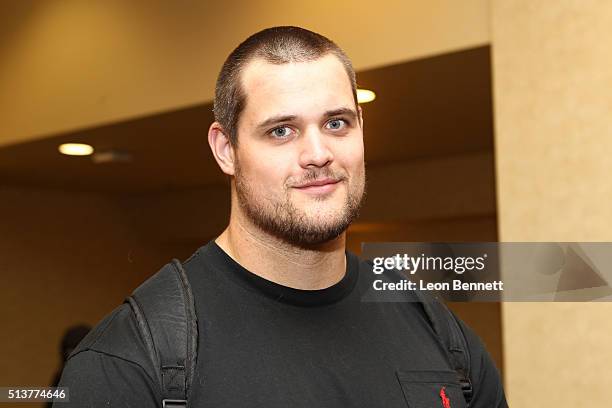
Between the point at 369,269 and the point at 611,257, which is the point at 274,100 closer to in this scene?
the point at 369,269

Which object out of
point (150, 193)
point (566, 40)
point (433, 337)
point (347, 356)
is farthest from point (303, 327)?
point (150, 193)

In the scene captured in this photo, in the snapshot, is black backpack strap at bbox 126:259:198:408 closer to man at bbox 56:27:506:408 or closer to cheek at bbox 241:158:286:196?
man at bbox 56:27:506:408

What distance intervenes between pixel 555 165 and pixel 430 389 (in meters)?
1.29

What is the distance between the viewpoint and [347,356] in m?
1.10

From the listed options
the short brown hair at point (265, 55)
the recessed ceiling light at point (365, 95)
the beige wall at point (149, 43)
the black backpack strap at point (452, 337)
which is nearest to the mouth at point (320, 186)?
the short brown hair at point (265, 55)

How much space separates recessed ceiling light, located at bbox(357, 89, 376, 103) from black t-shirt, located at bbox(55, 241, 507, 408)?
5.98 ft

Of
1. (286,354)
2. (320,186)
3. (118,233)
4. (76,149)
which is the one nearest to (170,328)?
(286,354)

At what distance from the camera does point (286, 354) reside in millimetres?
1060

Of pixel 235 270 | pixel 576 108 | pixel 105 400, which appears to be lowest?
pixel 105 400

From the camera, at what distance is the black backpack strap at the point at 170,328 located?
3.10ft

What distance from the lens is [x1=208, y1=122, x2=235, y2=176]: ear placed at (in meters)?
1.20

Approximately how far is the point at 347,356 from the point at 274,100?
0.36 meters

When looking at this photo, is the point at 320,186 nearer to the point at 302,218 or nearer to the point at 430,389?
the point at 302,218

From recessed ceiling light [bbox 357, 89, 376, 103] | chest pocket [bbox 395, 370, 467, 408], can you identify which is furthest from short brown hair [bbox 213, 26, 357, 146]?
recessed ceiling light [bbox 357, 89, 376, 103]
